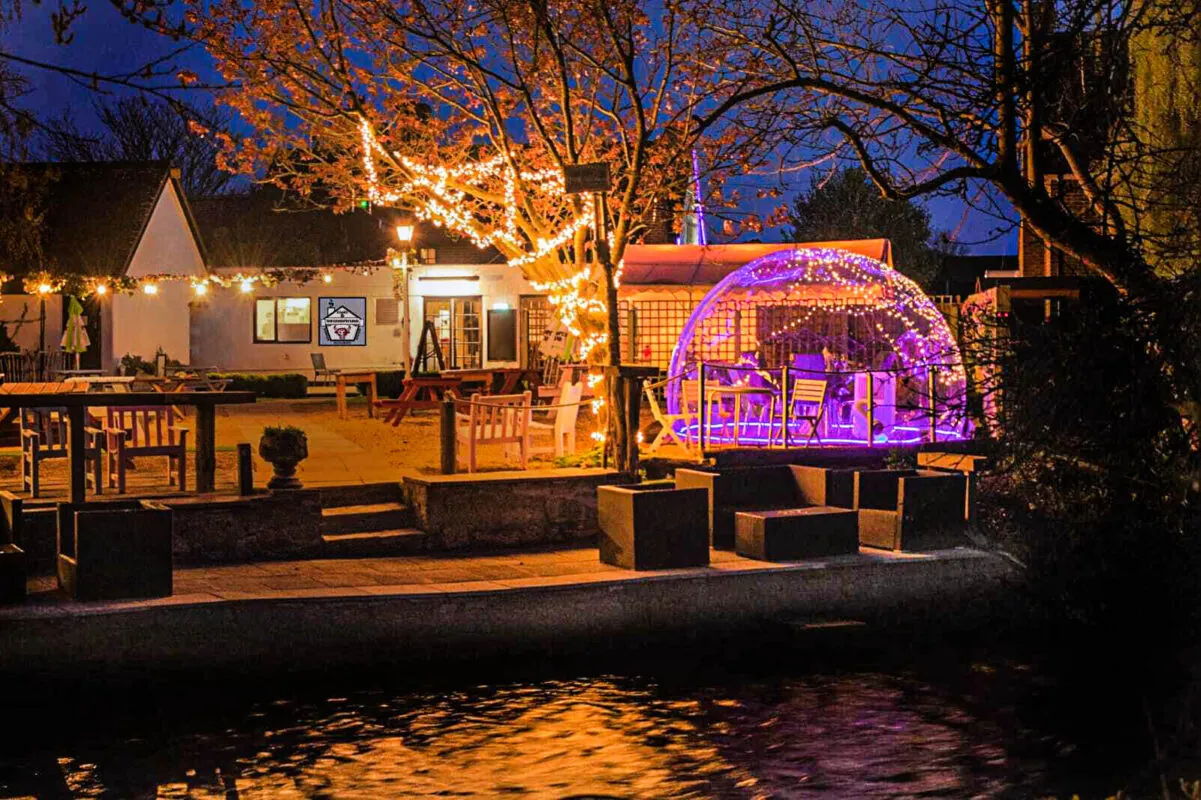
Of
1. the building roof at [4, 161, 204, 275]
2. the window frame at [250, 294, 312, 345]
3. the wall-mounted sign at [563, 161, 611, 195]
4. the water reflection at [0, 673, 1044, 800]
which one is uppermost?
the building roof at [4, 161, 204, 275]

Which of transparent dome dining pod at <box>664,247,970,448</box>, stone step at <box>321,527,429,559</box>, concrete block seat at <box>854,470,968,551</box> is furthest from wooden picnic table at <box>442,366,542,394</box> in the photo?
concrete block seat at <box>854,470,968,551</box>

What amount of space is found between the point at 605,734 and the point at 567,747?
32 cm

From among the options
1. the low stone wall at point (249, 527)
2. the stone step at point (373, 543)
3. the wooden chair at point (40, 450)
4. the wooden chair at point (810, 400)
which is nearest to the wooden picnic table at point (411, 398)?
the wooden chair at point (810, 400)

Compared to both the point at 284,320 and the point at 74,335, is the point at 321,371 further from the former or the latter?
the point at 284,320

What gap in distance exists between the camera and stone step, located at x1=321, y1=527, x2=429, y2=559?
1155 cm

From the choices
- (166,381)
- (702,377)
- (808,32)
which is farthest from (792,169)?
(166,381)

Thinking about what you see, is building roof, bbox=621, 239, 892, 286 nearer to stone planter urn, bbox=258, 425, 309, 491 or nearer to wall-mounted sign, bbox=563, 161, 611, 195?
wall-mounted sign, bbox=563, 161, 611, 195

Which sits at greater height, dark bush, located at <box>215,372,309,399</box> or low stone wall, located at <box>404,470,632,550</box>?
dark bush, located at <box>215,372,309,399</box>

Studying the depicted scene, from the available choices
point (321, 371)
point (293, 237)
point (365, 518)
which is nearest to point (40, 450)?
point (365, 518)

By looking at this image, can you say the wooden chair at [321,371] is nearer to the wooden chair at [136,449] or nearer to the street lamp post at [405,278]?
the street lamp post at [405,278]

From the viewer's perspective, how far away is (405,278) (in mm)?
29688

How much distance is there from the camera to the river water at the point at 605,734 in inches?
295

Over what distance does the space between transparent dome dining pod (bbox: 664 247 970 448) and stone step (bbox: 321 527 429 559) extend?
3745 mm

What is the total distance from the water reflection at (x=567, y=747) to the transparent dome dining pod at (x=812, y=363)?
511 centimetres
